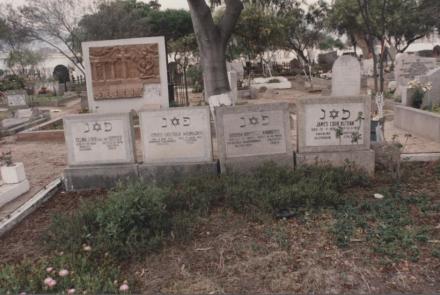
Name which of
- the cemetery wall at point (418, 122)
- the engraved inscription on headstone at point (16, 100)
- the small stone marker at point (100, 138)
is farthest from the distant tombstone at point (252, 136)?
the engraved inscription on headstone at point (16, 100)

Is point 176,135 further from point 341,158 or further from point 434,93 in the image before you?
point 434,93

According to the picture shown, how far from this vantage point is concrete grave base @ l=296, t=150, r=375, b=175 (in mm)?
5605

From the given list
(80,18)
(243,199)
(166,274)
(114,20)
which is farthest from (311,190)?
(80,18)

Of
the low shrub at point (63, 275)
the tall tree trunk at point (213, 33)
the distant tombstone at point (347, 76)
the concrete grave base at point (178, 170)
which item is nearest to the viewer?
the low shrub at point (63, 275)

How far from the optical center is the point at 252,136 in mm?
5742

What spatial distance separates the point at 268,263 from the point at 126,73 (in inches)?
382

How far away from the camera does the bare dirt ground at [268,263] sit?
10.3 ft

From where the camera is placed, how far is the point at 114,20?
24672 mm

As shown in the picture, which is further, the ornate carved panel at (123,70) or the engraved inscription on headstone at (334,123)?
the ornate carved panel at (123,70)

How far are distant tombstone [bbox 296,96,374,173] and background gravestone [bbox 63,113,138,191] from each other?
240 cm

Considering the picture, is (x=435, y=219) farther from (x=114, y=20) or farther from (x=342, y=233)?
(x=114, y=20)

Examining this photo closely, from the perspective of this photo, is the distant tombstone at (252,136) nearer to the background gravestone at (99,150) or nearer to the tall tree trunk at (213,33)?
the background gravestone at (99,150)

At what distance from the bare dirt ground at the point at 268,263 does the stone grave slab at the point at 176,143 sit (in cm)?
145

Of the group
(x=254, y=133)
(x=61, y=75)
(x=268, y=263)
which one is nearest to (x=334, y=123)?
(x=254, y=133)
